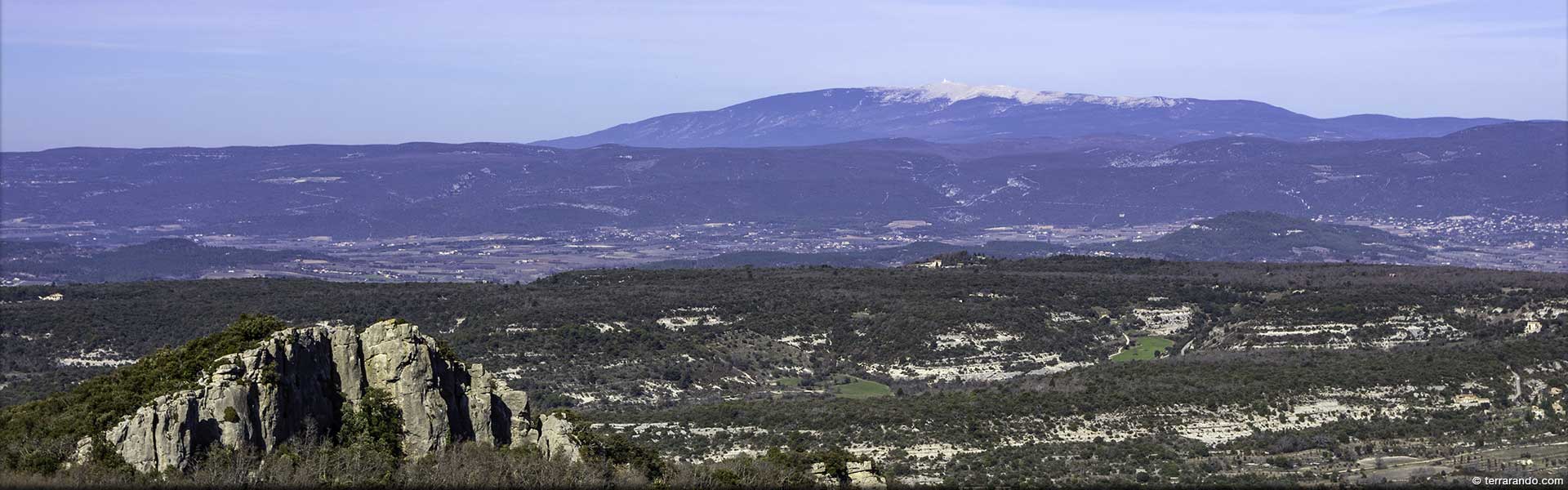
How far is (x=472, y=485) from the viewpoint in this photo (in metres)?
30.5

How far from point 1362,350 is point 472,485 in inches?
2124

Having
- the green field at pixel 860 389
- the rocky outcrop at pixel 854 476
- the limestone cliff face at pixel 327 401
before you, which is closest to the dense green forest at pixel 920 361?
the green field at pixel 860 389

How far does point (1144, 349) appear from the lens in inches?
3420

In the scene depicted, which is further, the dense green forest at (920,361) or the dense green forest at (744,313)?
the dense green forest at (744,313)

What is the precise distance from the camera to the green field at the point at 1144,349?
82.3 m

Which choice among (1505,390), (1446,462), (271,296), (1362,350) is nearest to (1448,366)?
(1505,390)

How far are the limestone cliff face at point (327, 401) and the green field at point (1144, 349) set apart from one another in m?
48.7

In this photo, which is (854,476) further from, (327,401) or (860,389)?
(860,389)

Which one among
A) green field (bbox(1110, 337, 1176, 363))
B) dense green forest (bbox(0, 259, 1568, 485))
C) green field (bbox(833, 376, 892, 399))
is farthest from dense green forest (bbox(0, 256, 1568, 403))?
green field (bbox(833, 376, 892, 399))

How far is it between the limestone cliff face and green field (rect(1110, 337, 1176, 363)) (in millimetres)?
48714

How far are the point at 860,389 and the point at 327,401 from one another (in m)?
44.9

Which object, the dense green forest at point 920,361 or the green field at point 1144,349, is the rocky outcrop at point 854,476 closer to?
the dense green forest at point 920,361

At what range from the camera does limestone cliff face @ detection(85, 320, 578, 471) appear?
95.1 ft

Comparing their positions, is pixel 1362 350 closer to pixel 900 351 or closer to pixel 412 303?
pixel 900 351
